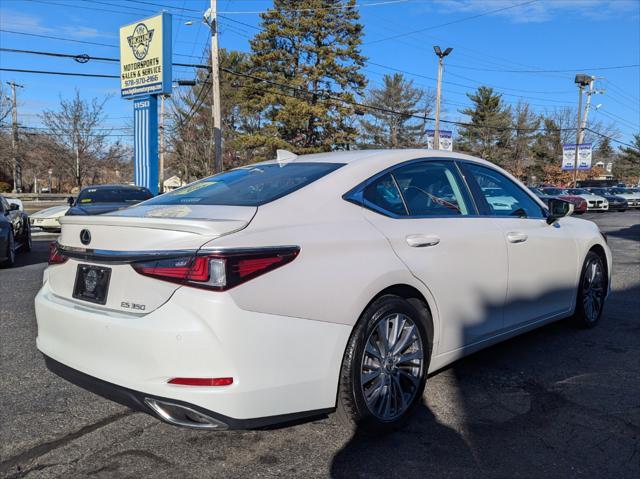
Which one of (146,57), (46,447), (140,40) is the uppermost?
(140,40)

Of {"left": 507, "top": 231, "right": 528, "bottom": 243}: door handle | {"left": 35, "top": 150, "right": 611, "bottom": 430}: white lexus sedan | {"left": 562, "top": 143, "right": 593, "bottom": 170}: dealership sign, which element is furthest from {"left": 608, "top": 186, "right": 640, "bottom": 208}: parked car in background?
{"left": 35, "top": 150, "right": 611, "bottom": 430}: white lexus sedan

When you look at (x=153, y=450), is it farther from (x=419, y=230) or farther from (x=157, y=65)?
(x=157, y=65)

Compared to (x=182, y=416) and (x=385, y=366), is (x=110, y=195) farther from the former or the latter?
(x=182, y=416)

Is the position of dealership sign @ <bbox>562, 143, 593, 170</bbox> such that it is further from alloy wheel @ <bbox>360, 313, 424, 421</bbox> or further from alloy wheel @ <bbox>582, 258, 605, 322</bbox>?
alloy wheel @ <bbox>360, 313, 424, 421</bbox>

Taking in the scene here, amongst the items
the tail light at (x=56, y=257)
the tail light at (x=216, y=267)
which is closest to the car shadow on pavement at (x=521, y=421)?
the tail light at (x=216, y=267)

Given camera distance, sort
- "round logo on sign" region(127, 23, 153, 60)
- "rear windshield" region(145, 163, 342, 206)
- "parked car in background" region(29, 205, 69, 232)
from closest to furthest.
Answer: "rear windshield" region(145, 163, 342, 206) → "parked car in background" region(29, 205, 69, 232) → "round logo on sign" region(127, 23, 153, 60)

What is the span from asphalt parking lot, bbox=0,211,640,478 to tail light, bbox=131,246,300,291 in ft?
3.23

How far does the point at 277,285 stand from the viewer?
2568 mm

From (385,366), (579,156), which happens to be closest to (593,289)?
(385,366)

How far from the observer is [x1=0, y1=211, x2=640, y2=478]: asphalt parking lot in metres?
2.79

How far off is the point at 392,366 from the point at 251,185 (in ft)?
4.52

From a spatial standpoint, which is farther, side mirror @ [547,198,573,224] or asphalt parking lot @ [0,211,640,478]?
side mirror @ [547,198,573,224]

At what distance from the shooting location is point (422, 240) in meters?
3.32

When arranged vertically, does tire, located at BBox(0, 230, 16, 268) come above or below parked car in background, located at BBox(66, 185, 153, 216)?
below
